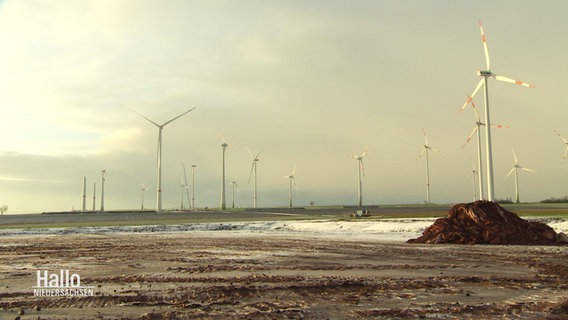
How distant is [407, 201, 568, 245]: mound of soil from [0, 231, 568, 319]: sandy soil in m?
9.69

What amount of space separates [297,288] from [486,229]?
69.1 ft

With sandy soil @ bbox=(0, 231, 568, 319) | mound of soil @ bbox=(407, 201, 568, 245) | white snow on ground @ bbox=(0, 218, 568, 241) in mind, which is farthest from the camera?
white snow on ground @ bbox=(0, 218, 568, 241)

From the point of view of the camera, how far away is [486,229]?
27.9m

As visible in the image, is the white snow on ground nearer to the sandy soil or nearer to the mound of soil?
the mound of soil

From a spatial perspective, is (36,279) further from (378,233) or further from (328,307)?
(378,233)

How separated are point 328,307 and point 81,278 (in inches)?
296

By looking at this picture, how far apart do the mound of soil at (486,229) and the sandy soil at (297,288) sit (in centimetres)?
969

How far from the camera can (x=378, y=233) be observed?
38406mm

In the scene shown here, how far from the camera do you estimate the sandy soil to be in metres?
7.96

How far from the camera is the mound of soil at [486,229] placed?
26.9 metres

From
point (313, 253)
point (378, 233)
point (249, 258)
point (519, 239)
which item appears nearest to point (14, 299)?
point (249, 258)

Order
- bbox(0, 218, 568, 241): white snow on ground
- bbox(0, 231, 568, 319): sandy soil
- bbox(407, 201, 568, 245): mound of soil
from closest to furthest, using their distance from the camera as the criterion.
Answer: bbox(0, 231, 568, 319): sandy soil, bbox(407, 201, 568, 245): mound of soil, bbox(0, 218, 568, 241): white snow on ground

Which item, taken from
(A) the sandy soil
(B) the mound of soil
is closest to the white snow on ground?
(B) the mound of soil

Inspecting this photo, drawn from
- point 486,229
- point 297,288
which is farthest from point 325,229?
point 297,288
